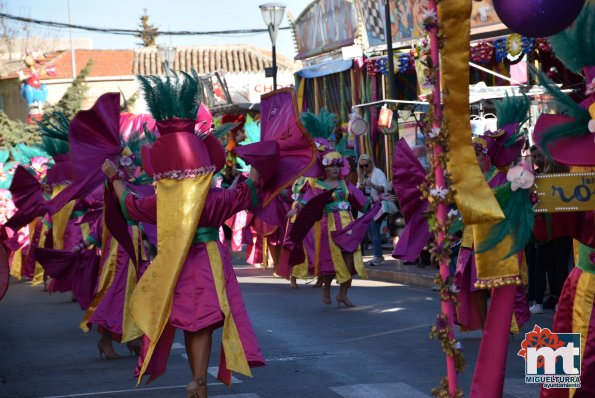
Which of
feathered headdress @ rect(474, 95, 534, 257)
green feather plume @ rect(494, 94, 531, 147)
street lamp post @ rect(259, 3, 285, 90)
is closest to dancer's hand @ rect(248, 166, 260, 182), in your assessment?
green feather plume @ rect(494, 94, 531, 147)

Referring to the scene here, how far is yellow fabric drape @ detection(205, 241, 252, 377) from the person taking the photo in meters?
7.27

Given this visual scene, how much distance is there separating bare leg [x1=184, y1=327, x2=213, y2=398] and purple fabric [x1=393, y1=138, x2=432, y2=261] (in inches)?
95.1

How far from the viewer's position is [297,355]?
9578 millimetres

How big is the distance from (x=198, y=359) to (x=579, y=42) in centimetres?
330

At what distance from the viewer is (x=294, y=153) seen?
7.91m

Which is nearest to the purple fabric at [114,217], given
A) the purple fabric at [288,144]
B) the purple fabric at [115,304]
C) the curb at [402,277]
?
the purple fabric at [288,144]

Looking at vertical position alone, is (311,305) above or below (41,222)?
below

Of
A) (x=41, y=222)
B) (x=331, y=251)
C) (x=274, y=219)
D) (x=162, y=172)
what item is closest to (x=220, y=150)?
(x=162, y=172)

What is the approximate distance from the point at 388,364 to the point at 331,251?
4.17m

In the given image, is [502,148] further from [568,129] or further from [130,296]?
[568,129]

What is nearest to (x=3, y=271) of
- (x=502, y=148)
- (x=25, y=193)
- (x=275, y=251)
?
(x=502, y=148)

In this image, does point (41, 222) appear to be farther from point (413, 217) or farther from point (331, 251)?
point (413, 217)

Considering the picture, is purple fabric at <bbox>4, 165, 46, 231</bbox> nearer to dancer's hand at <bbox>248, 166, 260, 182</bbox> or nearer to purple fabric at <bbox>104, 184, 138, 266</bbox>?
purple fabric at <bbox>104, 184, 138, 266</bbox>

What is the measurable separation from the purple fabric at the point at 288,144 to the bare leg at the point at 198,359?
108 centimetres
